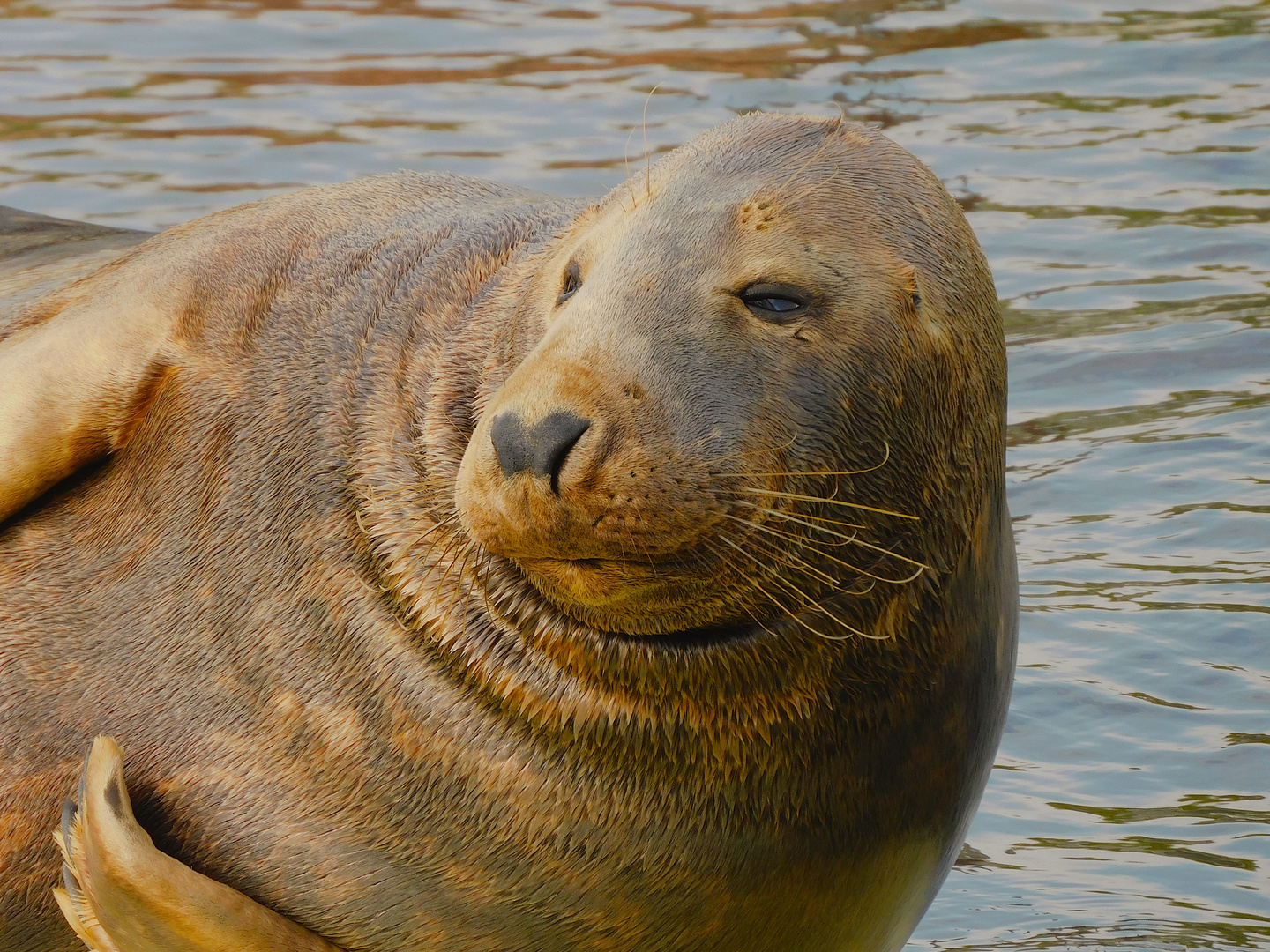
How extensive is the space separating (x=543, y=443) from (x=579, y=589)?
0.34m

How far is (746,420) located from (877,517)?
0.37 m

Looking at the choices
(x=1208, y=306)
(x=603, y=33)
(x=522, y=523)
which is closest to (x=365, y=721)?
(x=522, y=523)

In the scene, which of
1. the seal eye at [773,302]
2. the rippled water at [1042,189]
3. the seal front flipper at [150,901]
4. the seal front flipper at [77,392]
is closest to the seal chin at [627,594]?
the seal eye at [773,302]

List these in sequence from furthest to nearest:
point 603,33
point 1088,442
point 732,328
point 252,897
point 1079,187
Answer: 1. point 603,33
2. point 1079,187
3. point 1088,442
4. point 252,897
5. point 732,328

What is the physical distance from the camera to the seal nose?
3.22 m

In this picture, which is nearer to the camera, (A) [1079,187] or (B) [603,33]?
(A) [1079,187]

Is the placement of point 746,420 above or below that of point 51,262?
above

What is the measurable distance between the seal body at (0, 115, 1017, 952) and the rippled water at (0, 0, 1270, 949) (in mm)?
1122

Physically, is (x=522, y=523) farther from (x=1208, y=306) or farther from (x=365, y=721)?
(x=1208, y=306)

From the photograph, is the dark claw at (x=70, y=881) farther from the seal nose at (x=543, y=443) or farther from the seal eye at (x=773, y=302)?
the seal eye at (x=773, y=302)

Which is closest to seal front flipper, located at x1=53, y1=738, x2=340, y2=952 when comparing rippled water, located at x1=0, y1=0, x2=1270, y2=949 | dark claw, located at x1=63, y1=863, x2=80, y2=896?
dark claw, located at x1=63, y1=863, x2=80, y2=896

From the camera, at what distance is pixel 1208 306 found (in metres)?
8.36

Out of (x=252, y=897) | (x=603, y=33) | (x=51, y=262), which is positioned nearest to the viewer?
(x=252, y=897)

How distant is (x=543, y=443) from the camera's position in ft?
10.6
